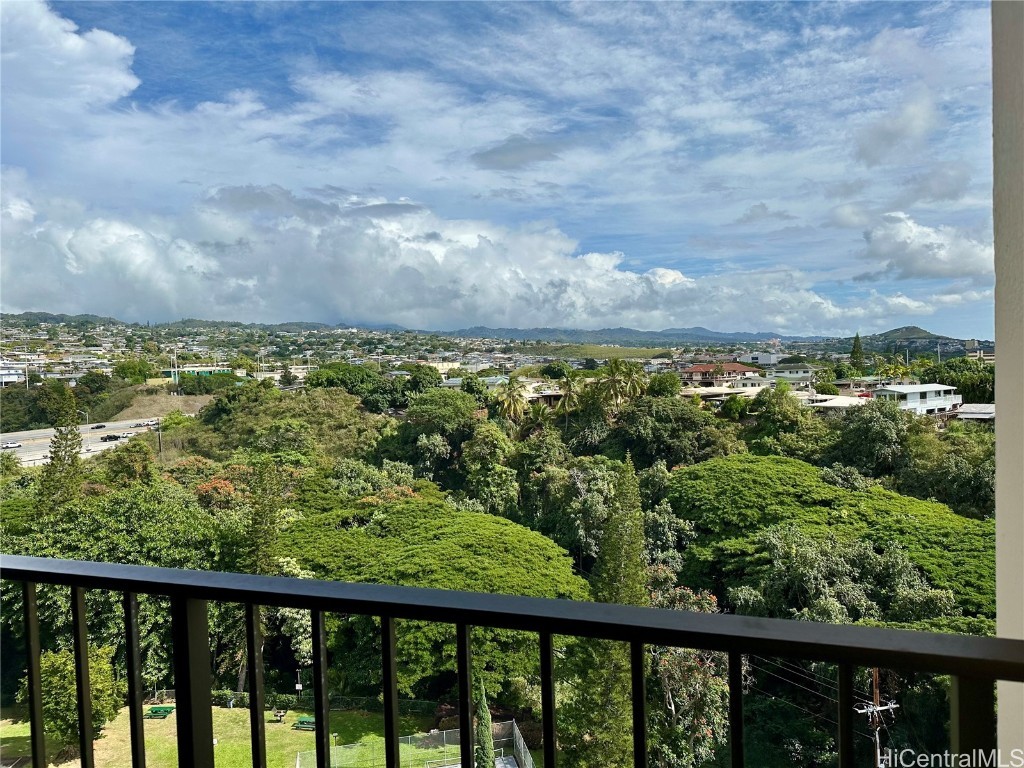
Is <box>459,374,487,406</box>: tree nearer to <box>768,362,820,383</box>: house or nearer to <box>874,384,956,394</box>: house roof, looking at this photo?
<box>768,362,820,383</box>: house

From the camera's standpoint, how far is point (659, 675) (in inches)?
236

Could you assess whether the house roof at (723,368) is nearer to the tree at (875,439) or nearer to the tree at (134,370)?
the tree at (875,439)

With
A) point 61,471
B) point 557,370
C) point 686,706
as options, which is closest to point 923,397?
point 686,706

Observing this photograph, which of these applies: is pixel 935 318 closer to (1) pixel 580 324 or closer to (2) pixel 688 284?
(2) pixel 688 284

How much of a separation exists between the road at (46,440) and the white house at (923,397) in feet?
24.3

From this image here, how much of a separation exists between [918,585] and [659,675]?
2.35 metres

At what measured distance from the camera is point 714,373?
6.36m

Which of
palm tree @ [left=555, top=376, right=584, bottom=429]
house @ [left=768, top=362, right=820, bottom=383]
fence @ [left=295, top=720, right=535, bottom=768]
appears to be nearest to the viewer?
fence @ [left=295, top=720, right=535, bottom=768]

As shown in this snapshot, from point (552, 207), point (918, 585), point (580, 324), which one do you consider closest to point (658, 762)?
point (918, 585)

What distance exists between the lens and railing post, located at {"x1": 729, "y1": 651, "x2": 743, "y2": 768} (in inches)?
25.7

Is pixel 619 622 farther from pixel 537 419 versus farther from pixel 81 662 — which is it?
pixel 537 419

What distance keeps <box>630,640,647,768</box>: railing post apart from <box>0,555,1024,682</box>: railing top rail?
28 millimetres

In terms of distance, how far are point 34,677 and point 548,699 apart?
2.55 feet

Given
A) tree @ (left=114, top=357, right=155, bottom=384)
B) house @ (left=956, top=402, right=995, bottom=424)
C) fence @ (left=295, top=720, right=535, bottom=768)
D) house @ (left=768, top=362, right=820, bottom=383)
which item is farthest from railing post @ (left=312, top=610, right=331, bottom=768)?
tree @ (left=114, top=357, right=155, bottom=384)
